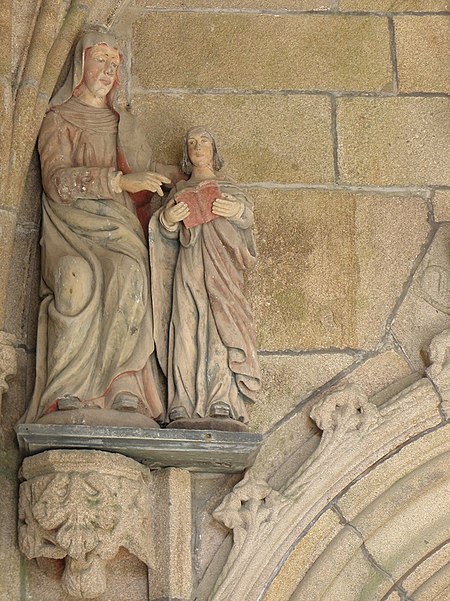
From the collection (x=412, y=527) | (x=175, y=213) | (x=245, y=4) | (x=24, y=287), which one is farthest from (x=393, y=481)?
(x=245, y=4)

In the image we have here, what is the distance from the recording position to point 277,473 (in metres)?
5.43

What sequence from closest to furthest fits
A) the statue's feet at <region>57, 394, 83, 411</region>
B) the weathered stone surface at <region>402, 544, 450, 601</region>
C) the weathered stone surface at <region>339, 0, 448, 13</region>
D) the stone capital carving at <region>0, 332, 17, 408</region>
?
the statue's feet at <region>57, 394, 83, 411</region> → the stone capital carving at <region>0, 332, 17, 408</region> → the weathered stone surface at <region>402, 544, 450, 601</region> → the weathered stone surface at <region>339, 0, 448, 13</region>

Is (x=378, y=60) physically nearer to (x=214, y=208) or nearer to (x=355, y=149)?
(x=355, y=149)

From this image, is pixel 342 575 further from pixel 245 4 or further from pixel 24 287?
pixel 245 4

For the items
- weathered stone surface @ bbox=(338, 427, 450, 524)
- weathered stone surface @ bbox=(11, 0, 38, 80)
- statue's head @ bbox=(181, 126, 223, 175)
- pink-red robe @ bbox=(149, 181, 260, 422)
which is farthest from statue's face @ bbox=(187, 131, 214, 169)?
weathered stone surface @ bbox=(338, 427, 450, 524)

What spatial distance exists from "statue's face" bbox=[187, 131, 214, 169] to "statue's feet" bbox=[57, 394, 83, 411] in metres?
1.00

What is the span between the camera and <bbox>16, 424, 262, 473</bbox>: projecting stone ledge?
199 inches

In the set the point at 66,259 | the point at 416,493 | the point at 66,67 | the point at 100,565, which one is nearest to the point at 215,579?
the point at 100,565

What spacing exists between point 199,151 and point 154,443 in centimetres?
109

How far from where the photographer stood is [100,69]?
222 inches

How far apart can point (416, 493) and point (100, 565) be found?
3.69ft

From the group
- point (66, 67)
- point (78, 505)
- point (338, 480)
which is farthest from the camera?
point (66, 67)

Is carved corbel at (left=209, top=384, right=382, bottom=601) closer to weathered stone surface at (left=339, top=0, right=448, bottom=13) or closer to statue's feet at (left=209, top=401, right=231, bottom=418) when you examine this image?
statue's feet at (left=209, top=401, right=231, bottom=418)

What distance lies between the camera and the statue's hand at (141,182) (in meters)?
5.42
